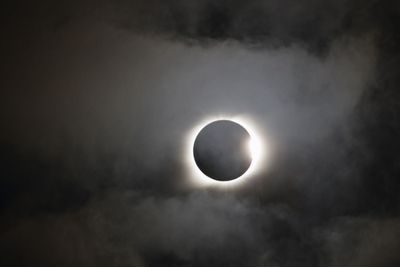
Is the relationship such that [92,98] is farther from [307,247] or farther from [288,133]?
[307,247]

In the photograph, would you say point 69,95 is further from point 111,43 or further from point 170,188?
point 170,188

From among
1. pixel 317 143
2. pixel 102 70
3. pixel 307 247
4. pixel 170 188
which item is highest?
pixel 102 70

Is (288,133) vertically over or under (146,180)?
over

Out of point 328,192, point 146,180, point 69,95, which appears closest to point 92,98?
point 69,95

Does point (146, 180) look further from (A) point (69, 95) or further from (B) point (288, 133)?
(B) point (288, 133)

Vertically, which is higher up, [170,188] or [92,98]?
[92,98]

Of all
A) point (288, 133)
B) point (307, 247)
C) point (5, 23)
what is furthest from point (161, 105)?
point (307, 247)

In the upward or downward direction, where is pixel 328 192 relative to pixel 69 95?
downward

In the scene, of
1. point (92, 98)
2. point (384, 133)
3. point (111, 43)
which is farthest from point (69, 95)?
point (384, 133)
